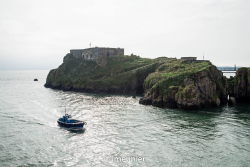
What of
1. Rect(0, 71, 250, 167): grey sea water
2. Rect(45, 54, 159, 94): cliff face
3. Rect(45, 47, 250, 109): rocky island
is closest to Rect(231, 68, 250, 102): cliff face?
Rect(45, 47, 250, 109): rocky island

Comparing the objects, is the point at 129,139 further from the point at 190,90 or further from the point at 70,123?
the point at 190,90

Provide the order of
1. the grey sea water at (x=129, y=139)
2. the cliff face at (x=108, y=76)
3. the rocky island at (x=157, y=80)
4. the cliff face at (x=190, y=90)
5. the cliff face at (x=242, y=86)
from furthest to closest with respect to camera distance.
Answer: the cliff face at (x=108, y=76) < the cliff face at (x=242, y=86) < the rocky island at (x=157, y=80) < the cliff face at (x=190, y=90) < the grey sea water at (x=129, y=139)

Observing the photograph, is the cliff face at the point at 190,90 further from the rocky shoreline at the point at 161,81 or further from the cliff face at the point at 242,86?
the cliff face at the point at 242,86

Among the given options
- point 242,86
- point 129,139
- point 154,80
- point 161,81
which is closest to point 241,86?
point 242,86

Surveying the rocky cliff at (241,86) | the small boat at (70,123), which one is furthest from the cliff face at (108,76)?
the small boat at (70,123)

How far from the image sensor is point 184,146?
189ft

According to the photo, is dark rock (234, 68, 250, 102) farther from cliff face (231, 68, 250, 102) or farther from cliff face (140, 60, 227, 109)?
cliff face (140, 60, 227, 109)

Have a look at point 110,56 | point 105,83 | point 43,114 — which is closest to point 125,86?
point 105,83

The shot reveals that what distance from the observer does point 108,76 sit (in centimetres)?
17062

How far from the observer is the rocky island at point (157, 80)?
10575cm

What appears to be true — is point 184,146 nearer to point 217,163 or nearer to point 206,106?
point 217,163

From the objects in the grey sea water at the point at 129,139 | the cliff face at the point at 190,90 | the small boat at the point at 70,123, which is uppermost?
the cliff face at the point at 190,90

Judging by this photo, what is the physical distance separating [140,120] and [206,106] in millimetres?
36206

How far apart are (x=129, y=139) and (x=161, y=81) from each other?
55958 mm
